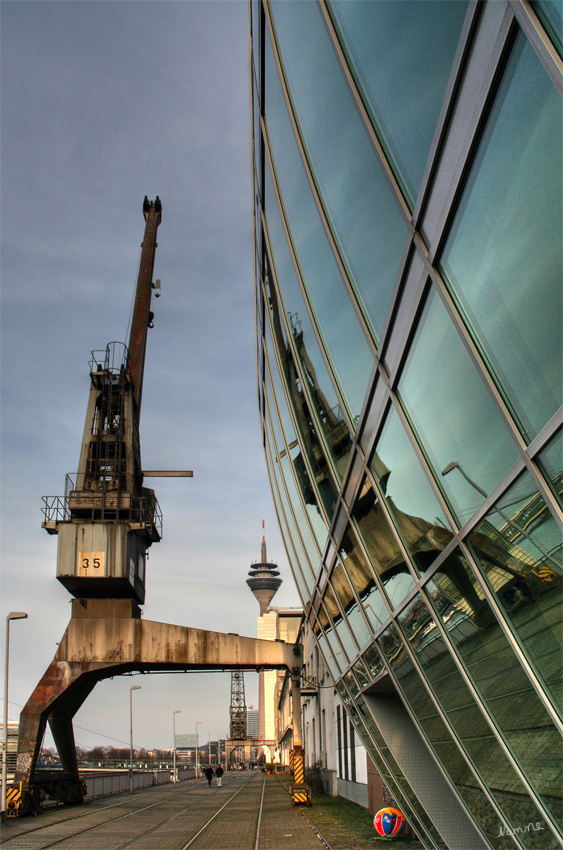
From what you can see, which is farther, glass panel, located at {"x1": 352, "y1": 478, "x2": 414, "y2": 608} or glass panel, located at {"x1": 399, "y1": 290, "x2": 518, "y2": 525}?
glass panel, located at {"x1": 352, "y1": 478, "x2": 414, "y2": 608}

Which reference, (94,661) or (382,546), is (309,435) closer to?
(382,546)

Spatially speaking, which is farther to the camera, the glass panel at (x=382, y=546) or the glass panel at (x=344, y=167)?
the glass panel at (x=382, y=546)

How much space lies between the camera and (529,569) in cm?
430

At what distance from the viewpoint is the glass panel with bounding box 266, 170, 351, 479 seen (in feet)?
28.1

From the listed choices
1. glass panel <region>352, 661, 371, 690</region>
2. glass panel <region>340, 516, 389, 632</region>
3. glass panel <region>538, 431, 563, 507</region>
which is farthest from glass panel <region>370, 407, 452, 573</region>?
glass panel <region>352, 661, 371, 690</region>

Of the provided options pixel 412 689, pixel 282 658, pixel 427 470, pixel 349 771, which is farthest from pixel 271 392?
pixel 282 658

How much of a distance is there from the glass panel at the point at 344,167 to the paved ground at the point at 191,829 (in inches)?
487

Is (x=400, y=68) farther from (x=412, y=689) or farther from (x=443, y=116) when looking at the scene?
(x=412, y=689)

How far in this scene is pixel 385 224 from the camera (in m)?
5.45

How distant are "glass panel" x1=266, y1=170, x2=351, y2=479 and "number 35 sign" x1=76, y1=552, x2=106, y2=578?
17719mm

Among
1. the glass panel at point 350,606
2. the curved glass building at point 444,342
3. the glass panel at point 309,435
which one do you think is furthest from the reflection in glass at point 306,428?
the glass panel at point 350,606

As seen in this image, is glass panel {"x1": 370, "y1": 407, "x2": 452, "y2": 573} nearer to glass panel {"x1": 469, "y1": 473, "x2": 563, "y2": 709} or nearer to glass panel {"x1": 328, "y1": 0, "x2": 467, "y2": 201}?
glass panel {"x1": 469, "y1": 473, "x2": 563, "y2": 709}

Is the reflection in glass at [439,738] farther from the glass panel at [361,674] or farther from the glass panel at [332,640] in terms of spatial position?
the glass panel at [332,640]

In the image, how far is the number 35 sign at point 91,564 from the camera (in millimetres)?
26686
